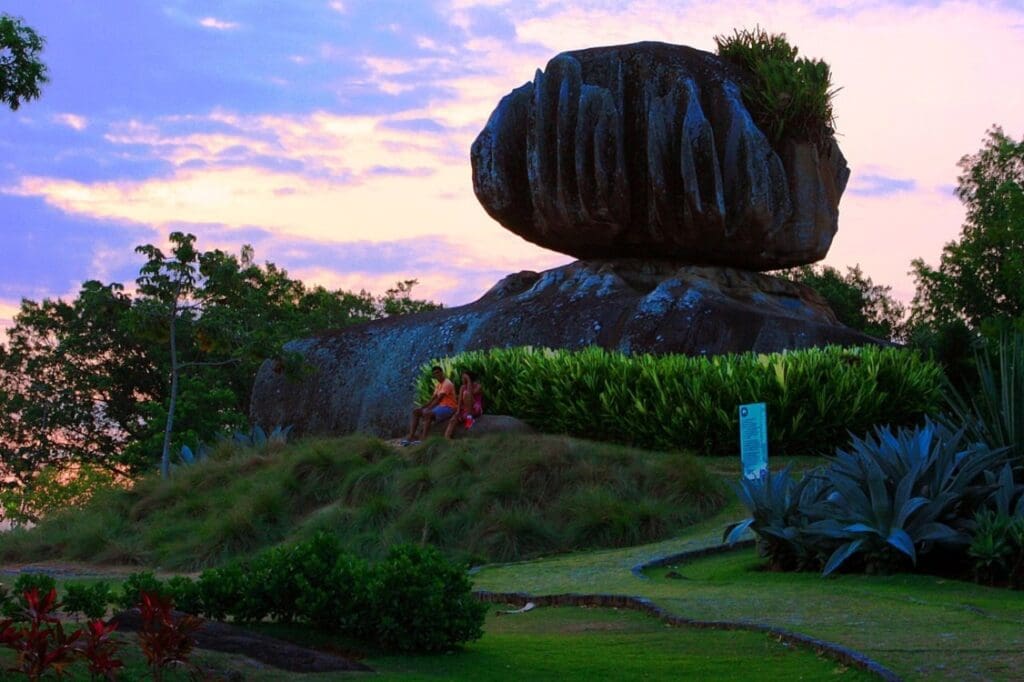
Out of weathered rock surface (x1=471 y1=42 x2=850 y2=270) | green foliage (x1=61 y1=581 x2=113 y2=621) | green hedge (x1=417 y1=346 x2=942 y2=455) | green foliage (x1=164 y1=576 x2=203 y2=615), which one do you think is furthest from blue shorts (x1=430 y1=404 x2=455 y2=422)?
green foliage (x1=61 y1=581 x2=113 y2=621)

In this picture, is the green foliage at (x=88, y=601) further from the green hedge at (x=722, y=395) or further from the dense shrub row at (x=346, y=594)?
the green hedge at (x=722, y=395)

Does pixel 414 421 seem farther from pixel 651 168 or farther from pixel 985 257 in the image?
pixel 985 257

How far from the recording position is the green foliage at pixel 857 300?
4278 centimetres

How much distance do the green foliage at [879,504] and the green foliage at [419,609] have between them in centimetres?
479

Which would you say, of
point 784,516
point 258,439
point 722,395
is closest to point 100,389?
point 258,439

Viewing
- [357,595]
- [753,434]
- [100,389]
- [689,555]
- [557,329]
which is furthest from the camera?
[100,389]

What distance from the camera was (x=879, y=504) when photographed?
12.4 meters

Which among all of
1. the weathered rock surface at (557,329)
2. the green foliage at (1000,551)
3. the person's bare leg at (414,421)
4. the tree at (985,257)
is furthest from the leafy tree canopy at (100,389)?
the green foliage at (1000,551)

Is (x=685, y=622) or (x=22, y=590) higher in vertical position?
(x=22, y=590)

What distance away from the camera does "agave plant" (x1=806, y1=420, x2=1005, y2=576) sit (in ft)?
40.3

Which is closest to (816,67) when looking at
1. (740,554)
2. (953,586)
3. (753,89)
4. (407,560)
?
(753,89)

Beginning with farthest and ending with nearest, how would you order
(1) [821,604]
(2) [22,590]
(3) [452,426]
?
(3) [452,426]
(1) [821,604]
(2) [22,590]

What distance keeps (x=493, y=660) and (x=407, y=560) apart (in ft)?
2.62

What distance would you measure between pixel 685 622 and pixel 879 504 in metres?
3.12
